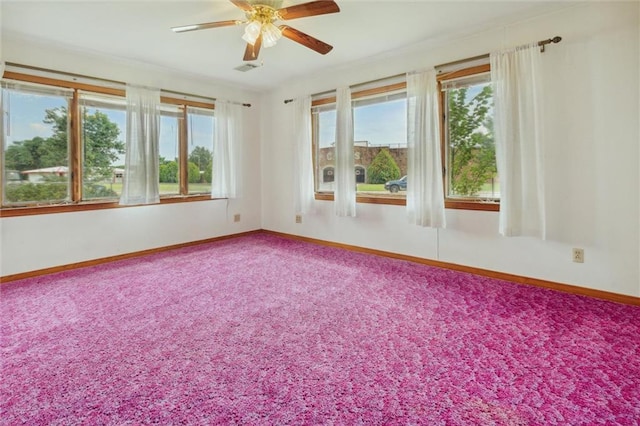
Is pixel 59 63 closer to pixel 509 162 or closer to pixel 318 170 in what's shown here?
pixel 318 170

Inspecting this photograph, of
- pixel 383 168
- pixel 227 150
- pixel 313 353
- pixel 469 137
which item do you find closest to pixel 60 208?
pixel 227 150

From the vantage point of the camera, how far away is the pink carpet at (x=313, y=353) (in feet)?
4.95

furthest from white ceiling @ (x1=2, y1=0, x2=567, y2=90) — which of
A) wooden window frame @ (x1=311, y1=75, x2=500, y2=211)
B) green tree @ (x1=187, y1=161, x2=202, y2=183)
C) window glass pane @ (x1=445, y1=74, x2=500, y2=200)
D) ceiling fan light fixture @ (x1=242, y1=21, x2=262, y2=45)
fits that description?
green tree @ (x1=187, y1=161, x2=202, y2=183)

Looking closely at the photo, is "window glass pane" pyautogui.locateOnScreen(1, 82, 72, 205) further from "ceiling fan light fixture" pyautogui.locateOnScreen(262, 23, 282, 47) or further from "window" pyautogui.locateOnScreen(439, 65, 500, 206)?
"window" pyautogui.locateOnScreen(439, 65, 500, 206)

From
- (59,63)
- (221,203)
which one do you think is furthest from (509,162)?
(59,63)

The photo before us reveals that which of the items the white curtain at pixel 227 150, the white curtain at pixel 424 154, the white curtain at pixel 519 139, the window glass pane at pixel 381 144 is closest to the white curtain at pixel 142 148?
the white curtain at pixel 227 150

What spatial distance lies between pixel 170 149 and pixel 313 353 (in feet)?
12.6

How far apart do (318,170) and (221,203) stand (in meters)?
1.62

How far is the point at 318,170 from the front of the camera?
5023mm

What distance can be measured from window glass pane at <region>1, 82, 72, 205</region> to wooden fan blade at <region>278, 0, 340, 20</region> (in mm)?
2917

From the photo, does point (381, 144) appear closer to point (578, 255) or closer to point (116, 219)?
point (578, 255)

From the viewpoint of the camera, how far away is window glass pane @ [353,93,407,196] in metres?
4.11

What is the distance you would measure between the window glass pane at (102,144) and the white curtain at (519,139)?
4229mm

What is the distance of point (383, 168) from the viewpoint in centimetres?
429
